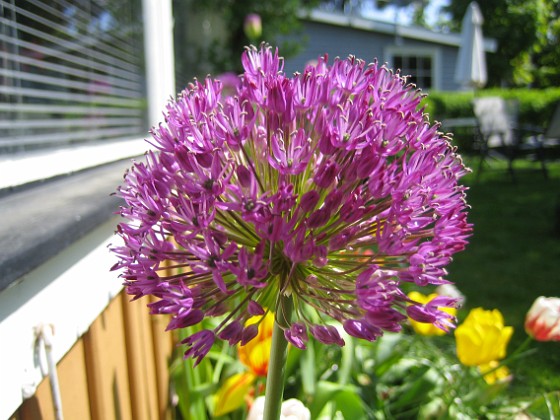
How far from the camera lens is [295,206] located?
0.85m

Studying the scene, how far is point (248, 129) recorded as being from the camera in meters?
0.82

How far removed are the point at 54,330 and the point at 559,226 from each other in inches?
248

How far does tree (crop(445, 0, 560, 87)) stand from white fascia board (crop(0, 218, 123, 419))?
73.9 ft

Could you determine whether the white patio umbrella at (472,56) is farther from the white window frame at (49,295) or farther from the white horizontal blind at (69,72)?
the white window frame at (49,295)

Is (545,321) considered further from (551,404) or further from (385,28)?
(385,28)

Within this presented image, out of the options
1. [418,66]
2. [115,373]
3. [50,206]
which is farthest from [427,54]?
[50,206]

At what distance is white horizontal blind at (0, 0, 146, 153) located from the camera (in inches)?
68.2

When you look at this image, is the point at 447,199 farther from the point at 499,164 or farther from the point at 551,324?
the point at 499,164

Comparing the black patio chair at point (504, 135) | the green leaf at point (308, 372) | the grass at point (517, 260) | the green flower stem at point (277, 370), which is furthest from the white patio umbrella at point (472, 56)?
the green flower stem at point (277, 370)

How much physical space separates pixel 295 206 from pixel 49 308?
0.54 meters

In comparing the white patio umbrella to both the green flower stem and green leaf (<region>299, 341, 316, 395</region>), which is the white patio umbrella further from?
the green flower stem

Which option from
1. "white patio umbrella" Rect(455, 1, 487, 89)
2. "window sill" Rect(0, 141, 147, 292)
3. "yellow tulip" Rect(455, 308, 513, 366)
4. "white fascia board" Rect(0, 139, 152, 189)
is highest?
"white patio umbrella" Rect(455, 1, 487, 89)

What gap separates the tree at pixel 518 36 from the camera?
21.0 m

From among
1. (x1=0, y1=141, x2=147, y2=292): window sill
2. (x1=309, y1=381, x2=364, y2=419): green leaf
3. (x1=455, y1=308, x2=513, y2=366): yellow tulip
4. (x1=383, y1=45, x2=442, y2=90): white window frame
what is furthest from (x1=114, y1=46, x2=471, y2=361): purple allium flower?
(x1=383, y1=45, x2=442, y2=90): white window frame
